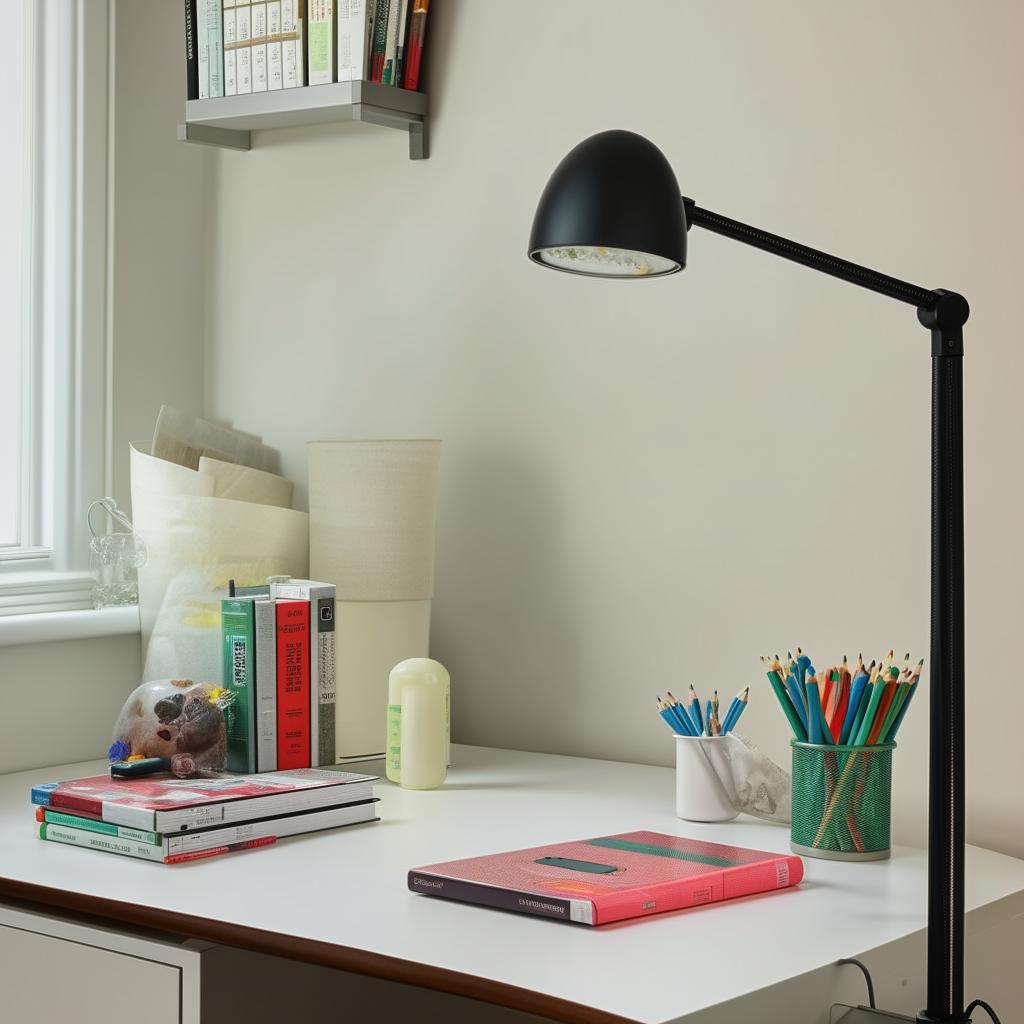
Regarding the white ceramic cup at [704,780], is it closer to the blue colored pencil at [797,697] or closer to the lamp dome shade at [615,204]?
the blue colored pencil at [797,697]

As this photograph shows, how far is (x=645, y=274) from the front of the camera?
1.30 metres

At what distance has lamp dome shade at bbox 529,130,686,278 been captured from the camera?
3.84 feet

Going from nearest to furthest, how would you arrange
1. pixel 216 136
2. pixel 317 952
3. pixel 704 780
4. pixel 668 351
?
pixel 317 952 → pixel 704 780 → pixel 668 351 → pixel 216 136

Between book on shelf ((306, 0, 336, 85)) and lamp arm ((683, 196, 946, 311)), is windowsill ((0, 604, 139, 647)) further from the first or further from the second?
lamp arm ((683, 196, 946, 311))

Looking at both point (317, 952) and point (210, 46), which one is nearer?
point (317, 952)

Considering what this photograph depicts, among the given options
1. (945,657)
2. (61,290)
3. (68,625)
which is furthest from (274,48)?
(945,657)

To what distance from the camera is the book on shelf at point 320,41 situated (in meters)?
1.93

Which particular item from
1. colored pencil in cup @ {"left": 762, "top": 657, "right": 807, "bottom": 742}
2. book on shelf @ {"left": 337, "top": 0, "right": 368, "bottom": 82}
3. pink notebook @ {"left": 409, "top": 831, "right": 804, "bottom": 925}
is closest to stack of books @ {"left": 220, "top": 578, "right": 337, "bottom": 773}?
pink notebook @ {"left": 409, "top": 831, "right": 804, "bottom": 925}

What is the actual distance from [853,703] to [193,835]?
0.66 m

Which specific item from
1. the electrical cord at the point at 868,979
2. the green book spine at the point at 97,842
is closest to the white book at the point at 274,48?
the green book spine at the point at 97,842

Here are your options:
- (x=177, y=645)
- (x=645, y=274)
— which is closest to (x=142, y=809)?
(x=177, y=645)

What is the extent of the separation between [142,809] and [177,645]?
52 centimetres

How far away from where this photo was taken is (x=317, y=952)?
1.09 metres

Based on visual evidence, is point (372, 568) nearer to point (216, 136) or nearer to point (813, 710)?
point (813, 710)
